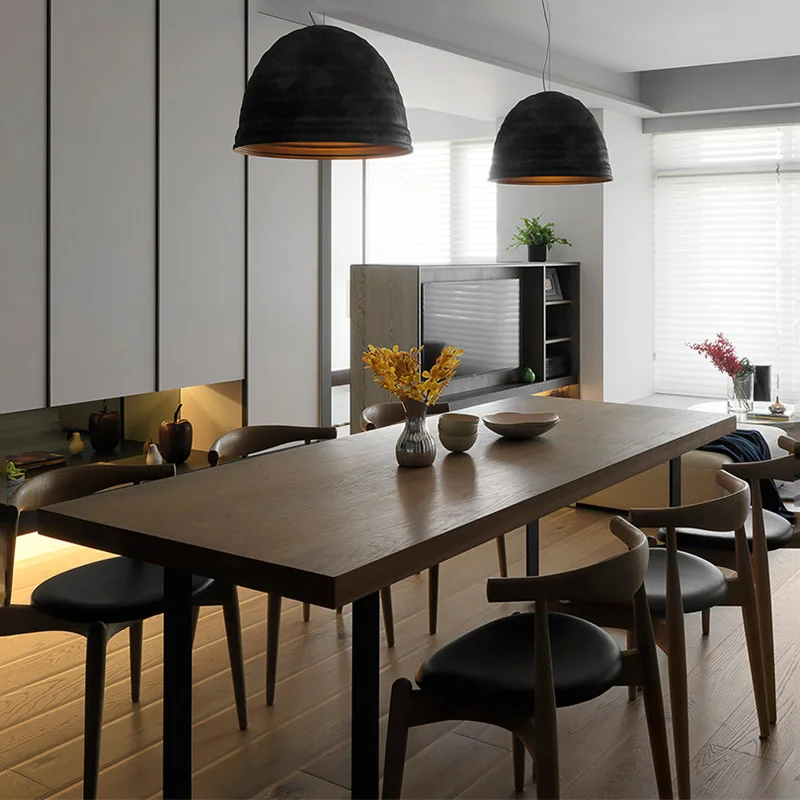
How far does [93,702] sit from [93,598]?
0.25 m

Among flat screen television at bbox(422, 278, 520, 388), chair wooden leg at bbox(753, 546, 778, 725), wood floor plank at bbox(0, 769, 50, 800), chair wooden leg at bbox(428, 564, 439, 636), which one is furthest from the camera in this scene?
flat screen television at bbox(422, 278, 520, 388)

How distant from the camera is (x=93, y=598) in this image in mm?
2500

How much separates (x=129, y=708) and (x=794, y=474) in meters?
2.09

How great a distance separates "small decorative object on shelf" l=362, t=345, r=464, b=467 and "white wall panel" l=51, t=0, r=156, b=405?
1.71 meters

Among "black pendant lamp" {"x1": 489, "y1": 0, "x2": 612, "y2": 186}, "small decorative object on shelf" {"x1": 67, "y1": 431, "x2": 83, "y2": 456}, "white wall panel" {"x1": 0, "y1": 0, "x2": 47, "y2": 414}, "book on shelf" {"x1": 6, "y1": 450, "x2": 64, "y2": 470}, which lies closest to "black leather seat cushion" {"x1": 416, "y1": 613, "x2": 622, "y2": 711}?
"black pendant lamp" {"x1": 489, "y1": 0, "x2": 612, "y2": 186}

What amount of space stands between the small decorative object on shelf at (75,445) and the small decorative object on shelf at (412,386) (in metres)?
2.32

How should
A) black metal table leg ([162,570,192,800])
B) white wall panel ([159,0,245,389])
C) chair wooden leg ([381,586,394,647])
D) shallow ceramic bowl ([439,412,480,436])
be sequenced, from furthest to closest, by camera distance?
1. white wall panel ([159,0,245,389])
2. chair wooden leg ([381,586,394,647])
3. shallow ceramic bowl ([439,412,480,436])
4. black metal table leg ([162,570,192,800])

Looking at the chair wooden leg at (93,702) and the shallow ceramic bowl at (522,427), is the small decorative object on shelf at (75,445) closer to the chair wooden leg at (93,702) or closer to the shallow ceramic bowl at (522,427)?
the shallow ceramic bowl at (522,427)

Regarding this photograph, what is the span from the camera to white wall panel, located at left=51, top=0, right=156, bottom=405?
3.88 m

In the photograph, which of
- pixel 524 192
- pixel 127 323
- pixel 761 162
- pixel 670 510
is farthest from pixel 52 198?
pixel 761 162

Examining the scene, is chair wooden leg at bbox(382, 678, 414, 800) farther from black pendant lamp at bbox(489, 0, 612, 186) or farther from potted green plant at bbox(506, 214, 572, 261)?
potted green plant at bbox(506, 214, 572, 261)

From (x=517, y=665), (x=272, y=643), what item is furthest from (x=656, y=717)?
(x=272, y=643)

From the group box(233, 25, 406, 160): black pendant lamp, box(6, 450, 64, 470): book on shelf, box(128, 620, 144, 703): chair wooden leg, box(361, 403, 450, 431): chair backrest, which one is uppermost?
box(233, 25, 406, 160): black pendant lamp

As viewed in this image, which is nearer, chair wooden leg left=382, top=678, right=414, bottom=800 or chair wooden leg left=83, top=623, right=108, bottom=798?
chair wooden leg left=382, top=678, right=414, bottom=800
